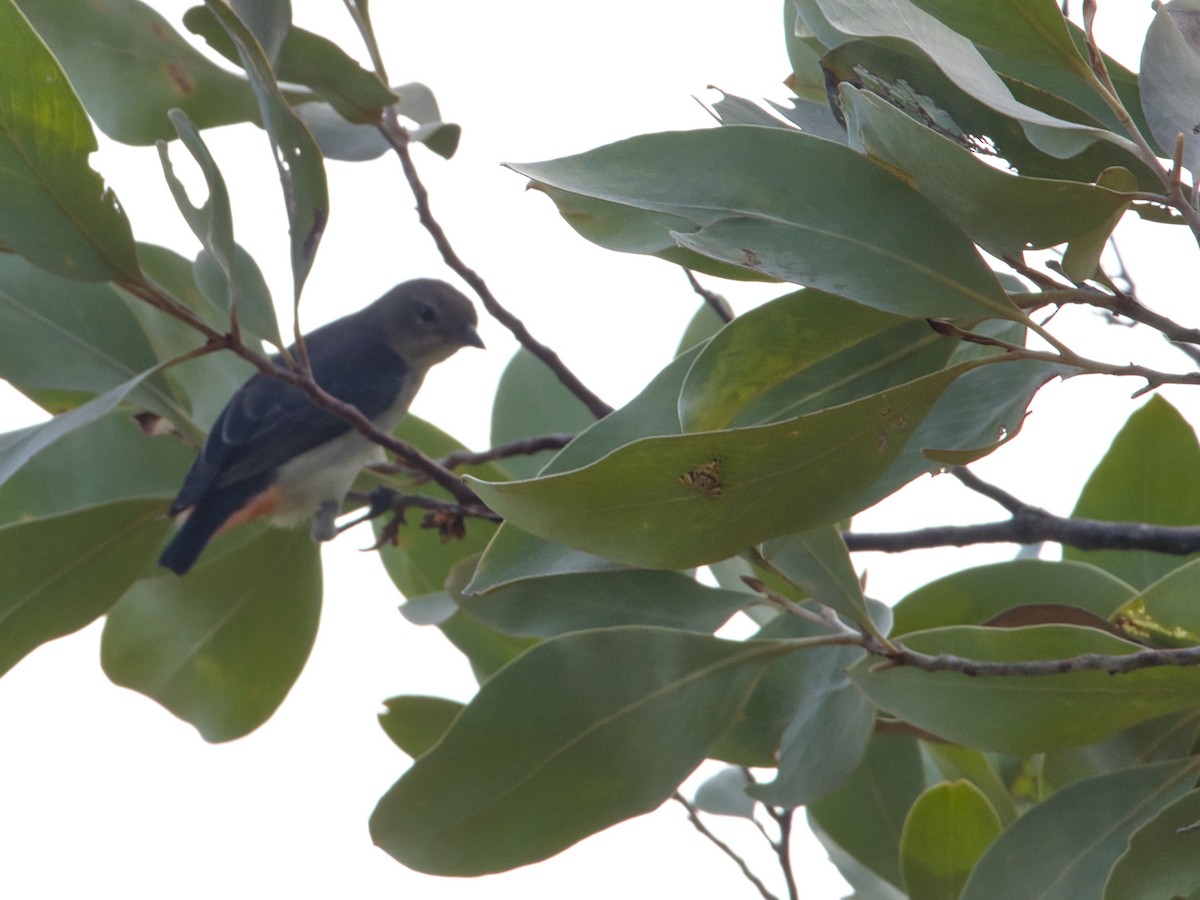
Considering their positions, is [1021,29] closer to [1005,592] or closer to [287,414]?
[1005,592]

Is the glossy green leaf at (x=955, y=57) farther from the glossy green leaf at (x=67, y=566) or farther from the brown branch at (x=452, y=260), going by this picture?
the glossy green leaf at (x=67, y=566)

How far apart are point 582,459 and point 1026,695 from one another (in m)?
0.55

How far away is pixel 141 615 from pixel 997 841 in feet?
4.95

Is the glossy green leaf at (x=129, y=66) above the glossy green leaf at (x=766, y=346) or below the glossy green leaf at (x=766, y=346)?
above

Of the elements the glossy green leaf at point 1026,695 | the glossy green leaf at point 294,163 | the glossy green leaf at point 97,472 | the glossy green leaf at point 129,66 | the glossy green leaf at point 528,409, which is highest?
the glossy green leaf at point 129,66

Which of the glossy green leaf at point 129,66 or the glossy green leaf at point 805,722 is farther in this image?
the glossy green leaf at point 129,66

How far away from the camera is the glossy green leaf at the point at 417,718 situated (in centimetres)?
207

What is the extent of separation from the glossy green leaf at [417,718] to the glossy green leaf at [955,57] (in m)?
1.27

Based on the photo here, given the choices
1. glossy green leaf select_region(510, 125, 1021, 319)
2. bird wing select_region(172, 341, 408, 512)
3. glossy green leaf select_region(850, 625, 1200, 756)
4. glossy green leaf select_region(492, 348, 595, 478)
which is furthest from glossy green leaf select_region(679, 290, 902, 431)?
bird wing select_region(172, 341, 408, 512)

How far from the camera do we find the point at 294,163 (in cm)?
170

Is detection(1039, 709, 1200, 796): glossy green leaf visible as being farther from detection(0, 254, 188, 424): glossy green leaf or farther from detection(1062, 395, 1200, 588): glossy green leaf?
detection(0, 254, 188, 424): glossy green leaf

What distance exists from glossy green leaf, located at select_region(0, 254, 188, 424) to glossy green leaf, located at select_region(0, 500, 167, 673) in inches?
8.6

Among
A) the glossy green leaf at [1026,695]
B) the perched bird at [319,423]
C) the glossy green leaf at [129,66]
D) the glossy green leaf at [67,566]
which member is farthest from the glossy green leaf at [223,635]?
the glossy green leaf at [1026,695]

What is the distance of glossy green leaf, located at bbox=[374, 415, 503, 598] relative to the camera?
2.29 metres
